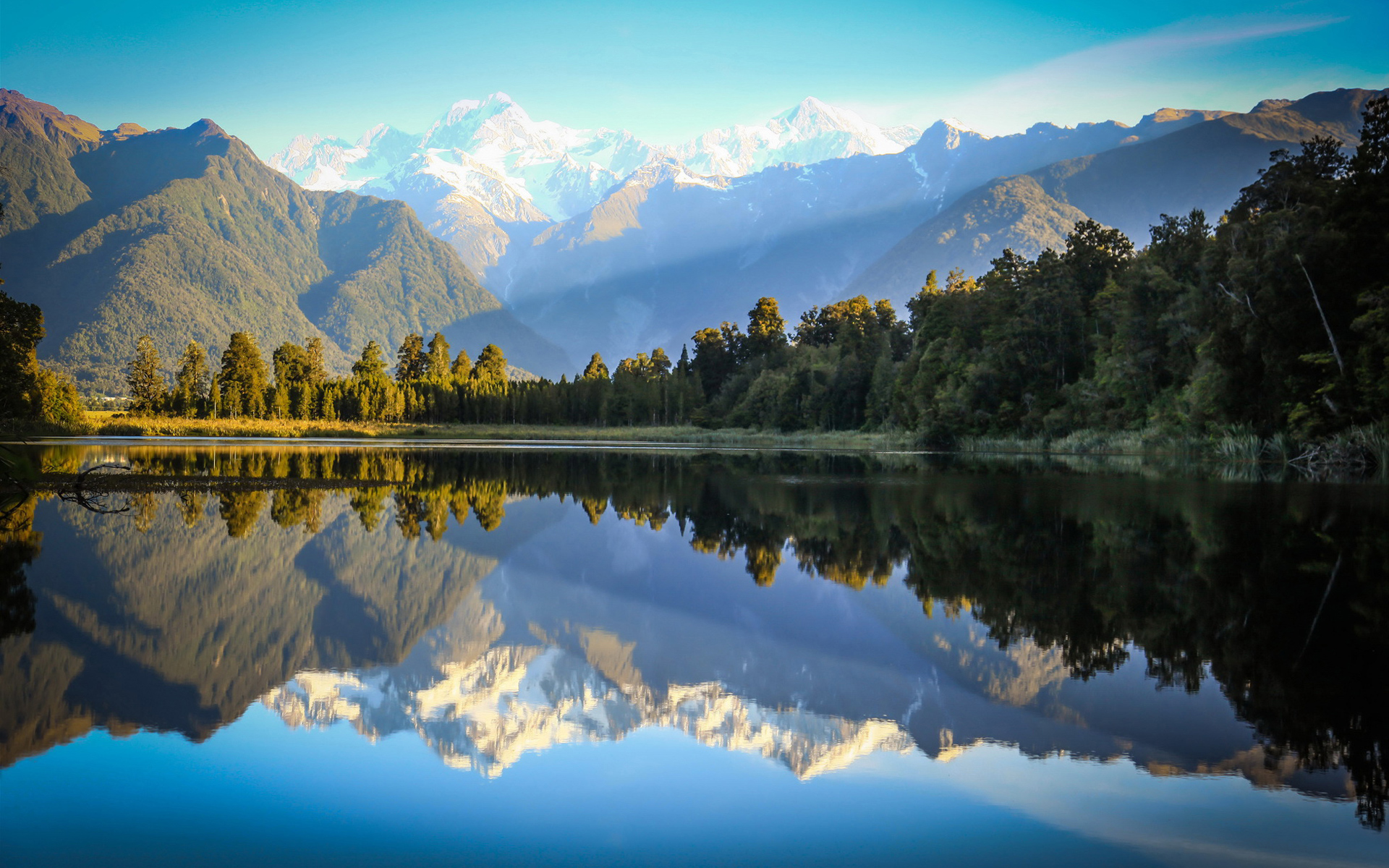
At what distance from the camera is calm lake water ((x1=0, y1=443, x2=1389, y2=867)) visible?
4.40 metres

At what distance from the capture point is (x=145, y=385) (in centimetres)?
9675

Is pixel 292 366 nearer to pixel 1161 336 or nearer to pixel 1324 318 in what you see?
pixel 1161 336

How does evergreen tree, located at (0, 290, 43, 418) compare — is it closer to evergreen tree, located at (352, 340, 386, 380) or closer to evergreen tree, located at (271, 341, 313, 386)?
evergreen tree, located at (271, 341, 313, 386)

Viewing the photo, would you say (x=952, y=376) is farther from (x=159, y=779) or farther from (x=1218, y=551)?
(x=159, y=779)

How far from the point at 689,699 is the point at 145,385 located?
361ft

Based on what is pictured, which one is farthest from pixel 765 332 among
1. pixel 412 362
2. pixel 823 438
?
pixel 412 362

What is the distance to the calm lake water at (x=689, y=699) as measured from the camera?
440 centimetres

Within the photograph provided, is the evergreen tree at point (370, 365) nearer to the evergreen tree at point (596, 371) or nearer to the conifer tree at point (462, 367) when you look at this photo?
the conifer tree at point (462, 367)

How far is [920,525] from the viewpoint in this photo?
16.8 meters

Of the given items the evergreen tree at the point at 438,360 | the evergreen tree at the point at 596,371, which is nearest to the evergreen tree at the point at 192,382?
the evergreen tree at the point at 438,360

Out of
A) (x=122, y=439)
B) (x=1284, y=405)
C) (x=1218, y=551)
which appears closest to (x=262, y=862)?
(x=1218, y=551)

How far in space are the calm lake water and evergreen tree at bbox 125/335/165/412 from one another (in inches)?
3751

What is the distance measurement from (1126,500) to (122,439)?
74.6 m

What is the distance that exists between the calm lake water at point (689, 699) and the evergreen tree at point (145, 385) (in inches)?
3751
